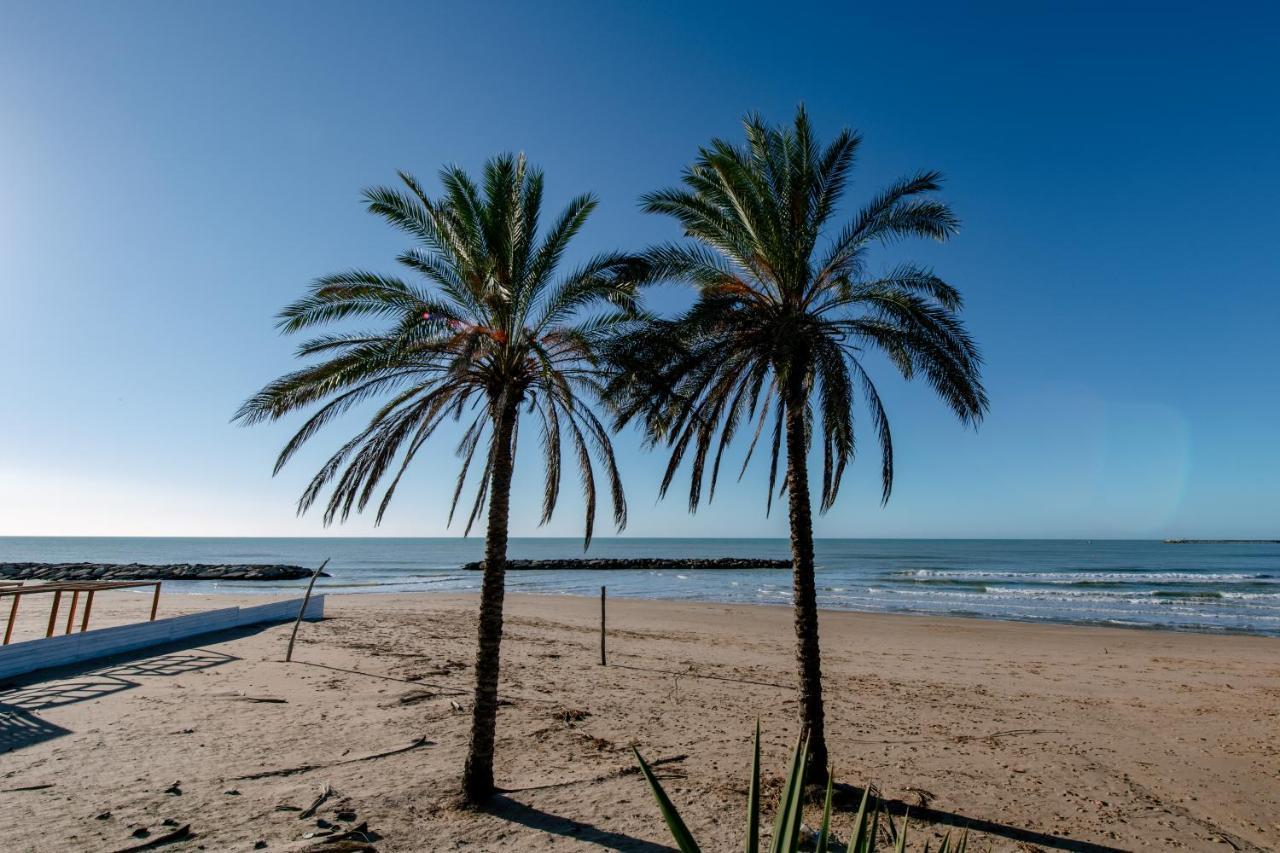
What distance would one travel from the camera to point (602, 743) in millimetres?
8992

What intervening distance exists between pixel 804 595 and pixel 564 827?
11.7 ft

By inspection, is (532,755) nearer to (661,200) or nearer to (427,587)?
(661,200)

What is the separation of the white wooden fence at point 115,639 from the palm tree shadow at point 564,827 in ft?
36.3

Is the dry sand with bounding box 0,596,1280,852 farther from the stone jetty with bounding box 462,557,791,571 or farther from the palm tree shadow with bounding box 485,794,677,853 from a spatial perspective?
the stone jetty with bounding box 462,557,791,571

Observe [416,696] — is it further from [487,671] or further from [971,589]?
[971,589]

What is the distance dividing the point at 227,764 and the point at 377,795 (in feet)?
7.72

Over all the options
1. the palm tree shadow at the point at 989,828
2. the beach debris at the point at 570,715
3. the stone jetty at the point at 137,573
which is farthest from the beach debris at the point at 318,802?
the stone jetty at the point at 137,573

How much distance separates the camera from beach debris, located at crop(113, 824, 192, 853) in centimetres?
574

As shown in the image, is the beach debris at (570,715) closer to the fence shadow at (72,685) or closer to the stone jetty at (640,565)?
the fence shadow at (72,685)

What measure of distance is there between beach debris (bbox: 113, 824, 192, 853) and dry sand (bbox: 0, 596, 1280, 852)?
0.15m

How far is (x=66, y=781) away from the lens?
7242 mm

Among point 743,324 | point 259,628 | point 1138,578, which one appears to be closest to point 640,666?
point 743,324

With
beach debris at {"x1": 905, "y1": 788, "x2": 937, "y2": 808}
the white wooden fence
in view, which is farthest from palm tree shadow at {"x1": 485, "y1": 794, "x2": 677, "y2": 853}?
the white wooden fence

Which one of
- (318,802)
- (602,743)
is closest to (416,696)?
(602,743)
